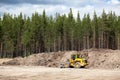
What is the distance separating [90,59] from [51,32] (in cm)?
6329

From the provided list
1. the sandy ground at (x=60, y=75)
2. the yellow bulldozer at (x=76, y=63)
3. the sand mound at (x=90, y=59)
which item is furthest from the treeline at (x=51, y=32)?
the sandy ground at (x=60, y=75)

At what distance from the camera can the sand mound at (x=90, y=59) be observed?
5344cm

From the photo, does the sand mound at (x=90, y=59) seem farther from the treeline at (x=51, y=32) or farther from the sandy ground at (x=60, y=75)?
the treeline at (x=51, y=32)

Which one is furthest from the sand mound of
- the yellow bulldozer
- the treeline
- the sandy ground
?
the treeline

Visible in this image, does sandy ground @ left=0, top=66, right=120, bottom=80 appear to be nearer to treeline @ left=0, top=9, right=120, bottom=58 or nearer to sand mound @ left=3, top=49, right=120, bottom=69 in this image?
sand mound @ left=3, top=49, right=120, bottom=69

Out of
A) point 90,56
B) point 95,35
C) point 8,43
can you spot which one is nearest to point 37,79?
point 90,56

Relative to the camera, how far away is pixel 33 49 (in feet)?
405

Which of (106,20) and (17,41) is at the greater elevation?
(106,20)

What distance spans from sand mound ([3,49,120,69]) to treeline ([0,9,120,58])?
4839 centimetres

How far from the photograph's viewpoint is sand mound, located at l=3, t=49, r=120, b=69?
5344cm

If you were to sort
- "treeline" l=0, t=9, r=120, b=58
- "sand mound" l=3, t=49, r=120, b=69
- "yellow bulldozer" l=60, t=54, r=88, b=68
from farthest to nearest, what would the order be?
"treeline" l=0, t=9, r=120, b=58 < "sand mound" l=3, t=49, r=120, b=69 < "yellow bulldozer" l=60, t=54, r=88, b=68

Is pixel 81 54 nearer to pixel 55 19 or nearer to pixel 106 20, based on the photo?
pixel 106 20

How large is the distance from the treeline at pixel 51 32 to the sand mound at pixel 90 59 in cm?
4839

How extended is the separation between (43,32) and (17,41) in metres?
9.96
